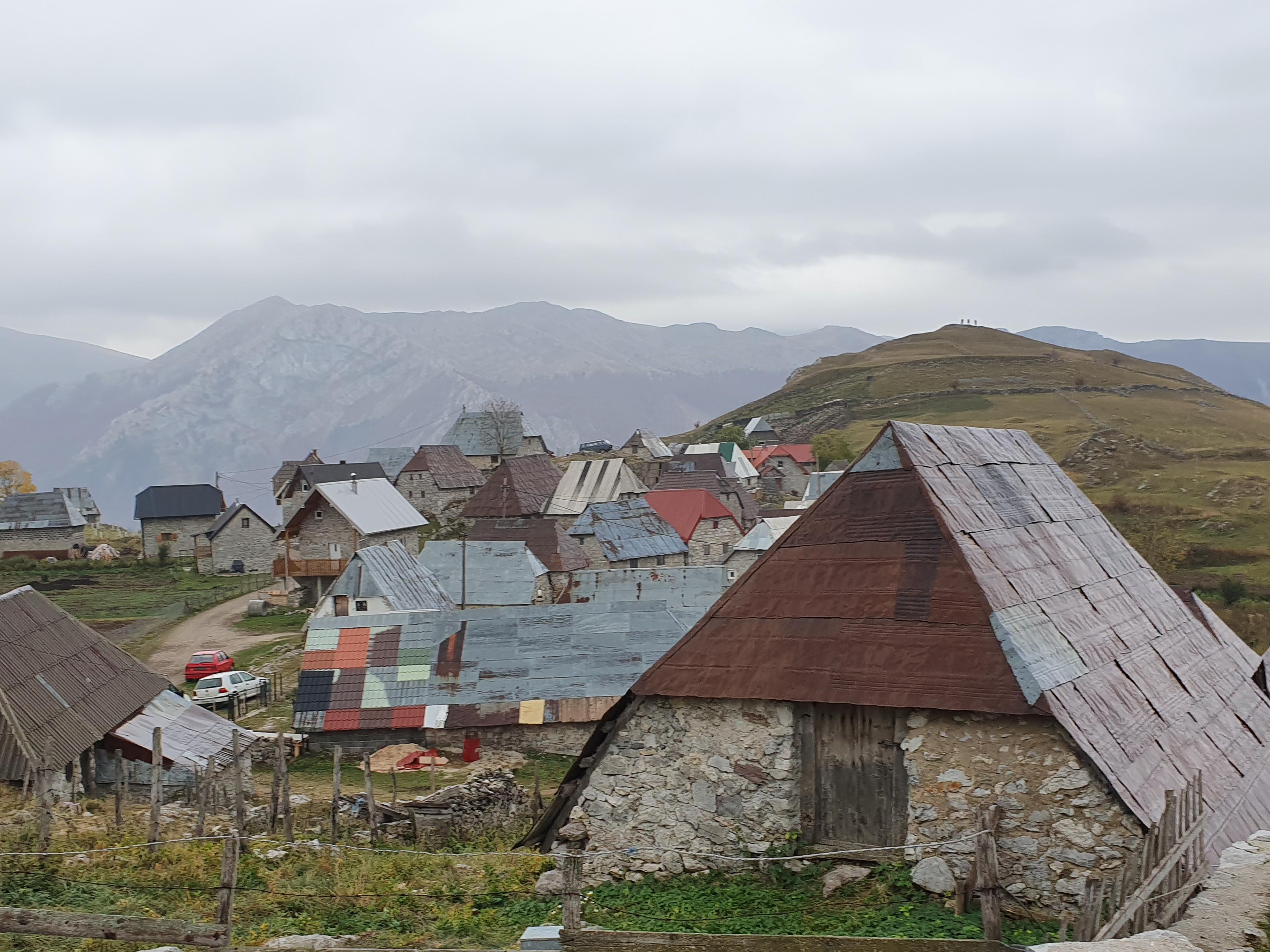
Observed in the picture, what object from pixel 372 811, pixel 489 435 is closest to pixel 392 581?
pixel 372 811

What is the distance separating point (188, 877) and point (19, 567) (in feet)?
216

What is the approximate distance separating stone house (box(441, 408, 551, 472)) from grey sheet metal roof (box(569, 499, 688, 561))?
43.8m

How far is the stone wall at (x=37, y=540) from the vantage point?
251 ft

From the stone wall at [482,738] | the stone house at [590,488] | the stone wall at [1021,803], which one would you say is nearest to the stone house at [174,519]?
the stone house at [590,488]

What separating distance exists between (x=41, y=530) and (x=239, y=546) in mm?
19258

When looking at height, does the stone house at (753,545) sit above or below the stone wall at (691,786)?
above

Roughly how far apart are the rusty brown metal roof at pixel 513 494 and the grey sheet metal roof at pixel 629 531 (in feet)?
33.9

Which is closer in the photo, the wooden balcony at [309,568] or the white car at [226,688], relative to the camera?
the white car at [226,688]

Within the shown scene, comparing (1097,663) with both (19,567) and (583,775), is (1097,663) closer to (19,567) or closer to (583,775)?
(583,775)

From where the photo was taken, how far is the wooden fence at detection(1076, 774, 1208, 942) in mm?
8312

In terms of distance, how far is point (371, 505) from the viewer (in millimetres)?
58750

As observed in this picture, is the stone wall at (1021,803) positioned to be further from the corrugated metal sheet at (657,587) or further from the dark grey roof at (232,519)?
the dark grey roof at (232,519)

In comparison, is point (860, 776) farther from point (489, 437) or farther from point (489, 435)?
point (489, 435)

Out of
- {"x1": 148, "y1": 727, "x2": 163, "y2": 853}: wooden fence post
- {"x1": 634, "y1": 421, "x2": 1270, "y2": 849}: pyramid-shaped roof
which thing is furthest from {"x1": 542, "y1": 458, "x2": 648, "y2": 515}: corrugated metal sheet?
{"x1": 634, "y1": 421, "x2": 1270, "y2": 849}: pyramid-shaped roof
